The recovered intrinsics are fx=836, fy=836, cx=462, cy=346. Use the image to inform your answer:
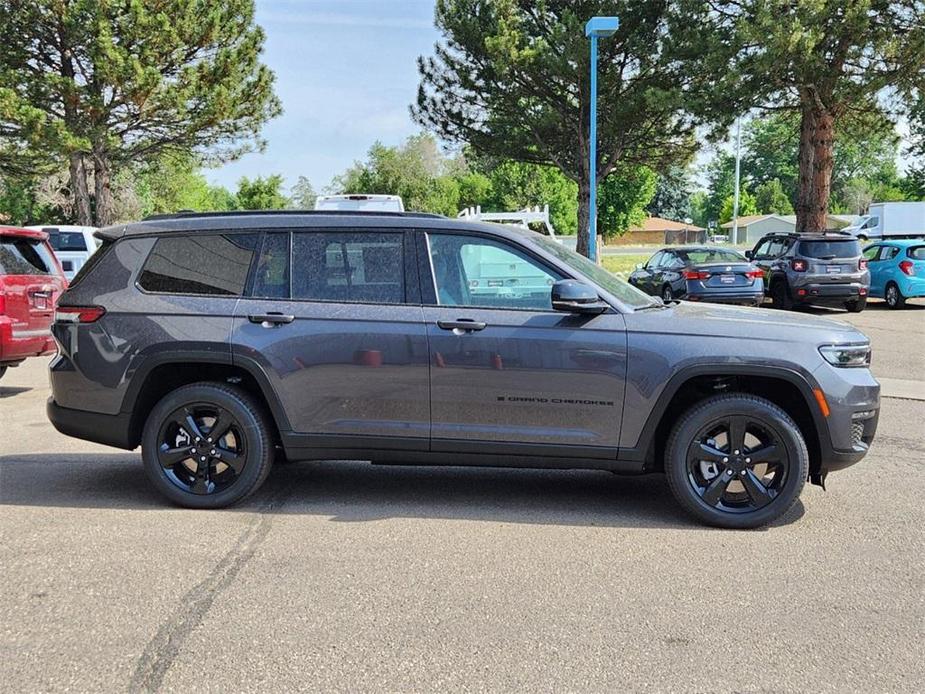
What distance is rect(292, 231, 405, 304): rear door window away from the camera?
16.5 ft

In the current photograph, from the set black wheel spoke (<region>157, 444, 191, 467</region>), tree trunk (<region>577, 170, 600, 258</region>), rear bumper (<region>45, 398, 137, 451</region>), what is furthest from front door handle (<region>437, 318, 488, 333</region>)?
tree trunk (<region>577, 170, 600, 258</region>)

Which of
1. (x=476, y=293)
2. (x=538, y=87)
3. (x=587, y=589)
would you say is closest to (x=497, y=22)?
(x=538, y=87)

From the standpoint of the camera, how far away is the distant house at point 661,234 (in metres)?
95.6

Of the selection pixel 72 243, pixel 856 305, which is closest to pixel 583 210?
pixel 856 305

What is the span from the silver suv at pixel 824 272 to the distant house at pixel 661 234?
254ft

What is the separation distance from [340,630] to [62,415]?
281 centimetres

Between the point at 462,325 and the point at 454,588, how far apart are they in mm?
1537

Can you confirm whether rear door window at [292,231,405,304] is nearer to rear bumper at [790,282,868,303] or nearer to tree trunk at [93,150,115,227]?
rear bumper at [790,282,868,303]

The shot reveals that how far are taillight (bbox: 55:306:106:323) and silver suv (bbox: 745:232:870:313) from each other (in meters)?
14.9

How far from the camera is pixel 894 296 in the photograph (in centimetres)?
1861

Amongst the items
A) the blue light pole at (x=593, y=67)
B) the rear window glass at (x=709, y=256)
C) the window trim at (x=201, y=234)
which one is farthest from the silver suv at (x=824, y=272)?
the window trim at (x=201, y=234)

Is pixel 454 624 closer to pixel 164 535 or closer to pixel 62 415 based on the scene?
pixel 164 535

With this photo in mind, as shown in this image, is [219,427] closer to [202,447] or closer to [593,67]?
[202,447]

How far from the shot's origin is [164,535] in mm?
4668
